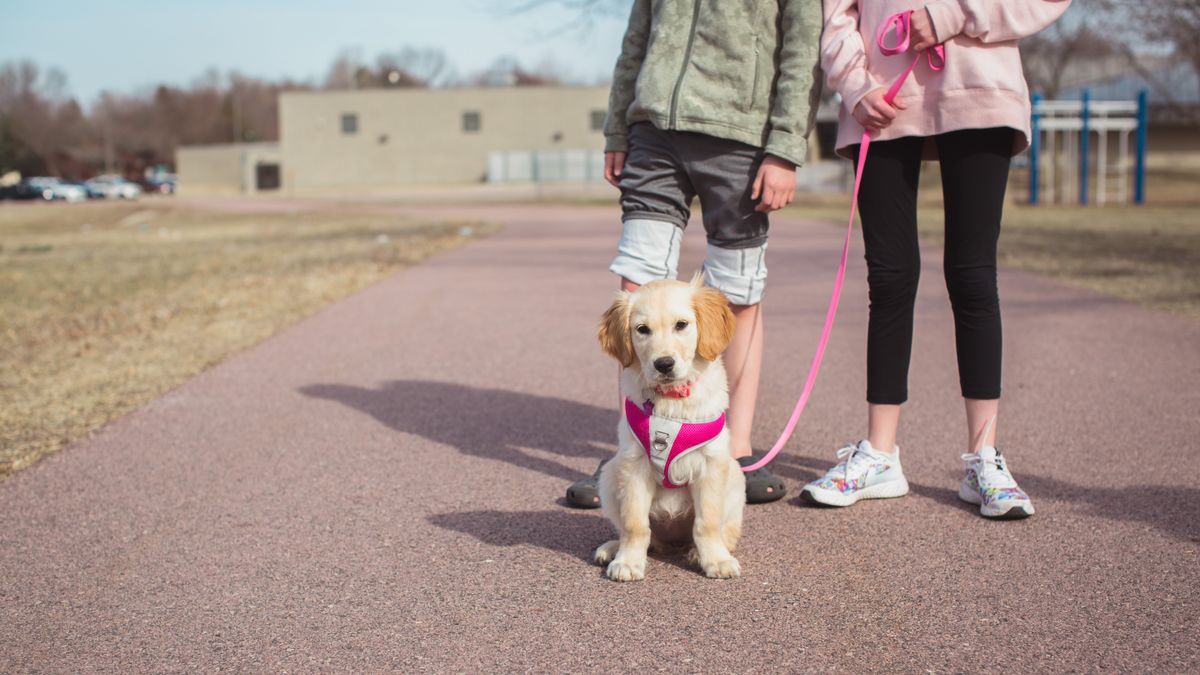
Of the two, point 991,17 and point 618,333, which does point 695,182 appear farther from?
point 991,17

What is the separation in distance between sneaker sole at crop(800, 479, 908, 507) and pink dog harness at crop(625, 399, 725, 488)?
86 centimetres

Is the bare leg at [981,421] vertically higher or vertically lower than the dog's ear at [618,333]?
lower

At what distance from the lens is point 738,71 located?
387 cm

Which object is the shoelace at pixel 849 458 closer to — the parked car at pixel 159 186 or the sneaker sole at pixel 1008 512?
the sneaker sole at pixel 1008 512

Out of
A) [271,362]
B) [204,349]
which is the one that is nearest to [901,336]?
[271,362]

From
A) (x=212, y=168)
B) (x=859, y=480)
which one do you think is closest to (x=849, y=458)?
(x=859, y=480)

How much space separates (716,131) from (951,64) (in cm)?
81

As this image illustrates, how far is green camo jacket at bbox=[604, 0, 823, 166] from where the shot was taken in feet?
12.5

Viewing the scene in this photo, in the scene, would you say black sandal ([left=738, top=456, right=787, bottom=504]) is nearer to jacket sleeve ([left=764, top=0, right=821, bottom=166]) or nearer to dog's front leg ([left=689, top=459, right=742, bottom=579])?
dog's front leg ([left=689, top=459, right=742, bottom=579])

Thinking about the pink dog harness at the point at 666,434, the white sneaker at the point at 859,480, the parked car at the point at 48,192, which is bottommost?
the white sneaker at the point at 859,480

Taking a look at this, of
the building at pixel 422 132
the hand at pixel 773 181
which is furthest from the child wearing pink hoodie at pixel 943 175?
the building at pixel 422 132

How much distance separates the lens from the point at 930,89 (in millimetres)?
3795

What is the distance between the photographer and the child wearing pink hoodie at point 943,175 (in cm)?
371

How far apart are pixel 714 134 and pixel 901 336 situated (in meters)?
1.02
